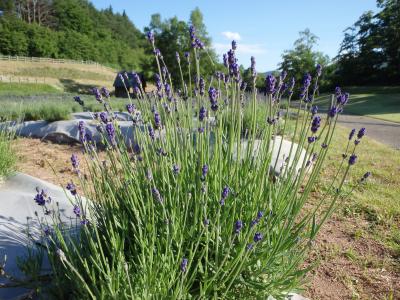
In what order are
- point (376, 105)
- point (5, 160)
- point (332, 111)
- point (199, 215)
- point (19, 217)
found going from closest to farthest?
point (332, 111), point (199, 215), point (19, 217), point (5, 160), point (376, 105)

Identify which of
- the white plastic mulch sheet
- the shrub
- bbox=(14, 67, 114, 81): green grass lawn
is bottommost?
the white plastic mulch sheet

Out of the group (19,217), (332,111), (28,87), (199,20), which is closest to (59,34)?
(28,87)

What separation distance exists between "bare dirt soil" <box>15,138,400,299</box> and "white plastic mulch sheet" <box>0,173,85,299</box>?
64cm

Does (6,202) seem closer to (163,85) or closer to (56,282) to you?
(56,282)

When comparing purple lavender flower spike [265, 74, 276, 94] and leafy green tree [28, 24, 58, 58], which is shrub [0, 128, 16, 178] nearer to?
purple lavender flower spike [265, 74, 276, 94]

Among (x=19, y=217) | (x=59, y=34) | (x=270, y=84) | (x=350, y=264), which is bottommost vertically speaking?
(x=350, y=264)

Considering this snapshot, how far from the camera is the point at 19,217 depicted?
272cm

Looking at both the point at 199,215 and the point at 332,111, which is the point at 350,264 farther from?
the point at 332,111

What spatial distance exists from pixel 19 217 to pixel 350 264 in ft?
9.27

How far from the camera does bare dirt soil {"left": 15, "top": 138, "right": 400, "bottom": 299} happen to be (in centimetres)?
212

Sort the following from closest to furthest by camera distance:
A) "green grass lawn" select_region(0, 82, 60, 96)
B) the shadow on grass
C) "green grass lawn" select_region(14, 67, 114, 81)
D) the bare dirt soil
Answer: the bare dirt soil < "green grass lawn" select_region(0, 82, 60, 96) < the shadow on grass < "green grass lawn" select_region(14, 67, 114, 81)

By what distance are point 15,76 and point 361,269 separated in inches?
1635

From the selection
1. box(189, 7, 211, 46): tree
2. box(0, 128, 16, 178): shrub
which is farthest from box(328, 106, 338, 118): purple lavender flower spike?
box(189, 7, 211, 46): tree

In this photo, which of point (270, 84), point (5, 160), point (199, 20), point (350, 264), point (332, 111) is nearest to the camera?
point (332, 111)
